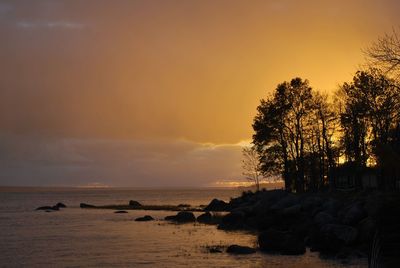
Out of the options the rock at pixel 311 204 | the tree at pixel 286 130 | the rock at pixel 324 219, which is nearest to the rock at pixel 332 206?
the rock at pixel 311 204

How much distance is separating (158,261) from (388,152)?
1498 cm

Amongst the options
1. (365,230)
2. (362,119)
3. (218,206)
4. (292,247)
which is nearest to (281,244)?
(292,247)

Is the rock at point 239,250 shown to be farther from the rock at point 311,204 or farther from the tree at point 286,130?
the tree at point 286,130

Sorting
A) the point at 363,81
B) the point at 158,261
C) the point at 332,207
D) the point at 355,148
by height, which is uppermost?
the point at 363,81

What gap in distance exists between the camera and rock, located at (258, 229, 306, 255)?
3034 cm

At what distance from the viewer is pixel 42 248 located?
34.9 meters

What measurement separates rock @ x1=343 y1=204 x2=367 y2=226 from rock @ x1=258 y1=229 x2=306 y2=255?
460cm

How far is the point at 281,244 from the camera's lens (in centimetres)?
3094

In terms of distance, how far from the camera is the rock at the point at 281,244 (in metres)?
30.3

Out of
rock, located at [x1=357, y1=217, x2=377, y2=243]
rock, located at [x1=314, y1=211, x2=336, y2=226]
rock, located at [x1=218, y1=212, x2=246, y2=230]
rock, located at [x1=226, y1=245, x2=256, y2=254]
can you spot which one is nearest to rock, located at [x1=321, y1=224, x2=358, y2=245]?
rock, located at [x1=357, y1=217, x2=377, y2=243]

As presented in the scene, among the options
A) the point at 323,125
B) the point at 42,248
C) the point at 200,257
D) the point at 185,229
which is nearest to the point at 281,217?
the point at 185,229

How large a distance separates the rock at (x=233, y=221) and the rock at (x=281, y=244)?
16881 millimetres

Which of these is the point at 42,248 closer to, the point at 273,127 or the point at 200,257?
the point at 200,257

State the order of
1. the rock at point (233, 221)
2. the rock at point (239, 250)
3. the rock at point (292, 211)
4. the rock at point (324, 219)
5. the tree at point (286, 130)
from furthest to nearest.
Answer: the tree at point (286, 130) → the rock at point (233, 221) → the rock at point (292, 211) → the rock at point (324, 219) → the rock at point (239, 250)
